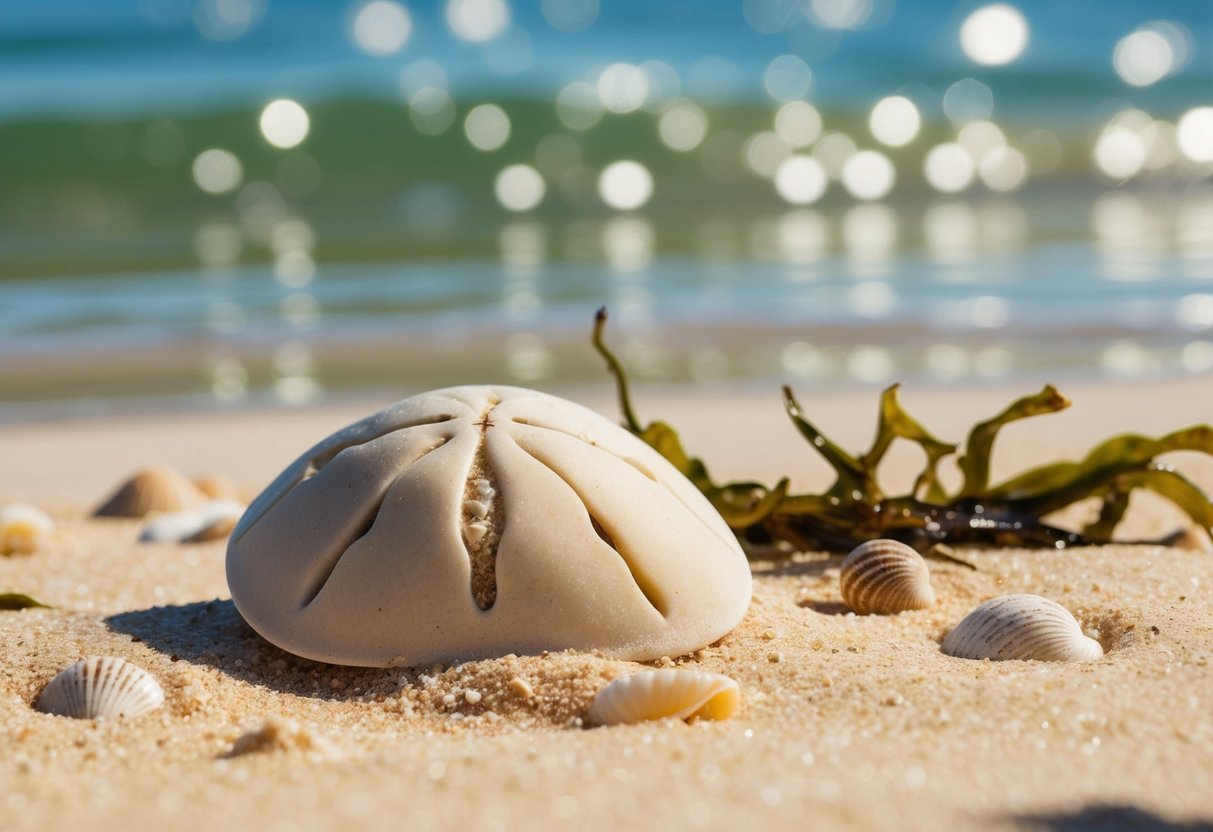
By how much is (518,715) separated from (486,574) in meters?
0.29

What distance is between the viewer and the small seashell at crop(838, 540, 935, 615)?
266cm

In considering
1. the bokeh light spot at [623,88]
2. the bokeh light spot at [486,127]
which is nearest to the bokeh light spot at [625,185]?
the bokeh light spot at [486,127]

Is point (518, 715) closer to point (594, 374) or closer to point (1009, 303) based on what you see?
point (594, 374)

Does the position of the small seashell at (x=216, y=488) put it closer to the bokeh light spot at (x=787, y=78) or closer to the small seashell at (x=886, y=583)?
the small seashell at (x=886, y=583)

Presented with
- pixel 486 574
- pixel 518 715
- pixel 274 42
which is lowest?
pixel 518 715

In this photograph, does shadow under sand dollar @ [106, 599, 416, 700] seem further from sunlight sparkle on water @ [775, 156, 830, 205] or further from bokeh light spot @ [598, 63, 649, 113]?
bokeh light spot @ [598, 63, 649, 113]

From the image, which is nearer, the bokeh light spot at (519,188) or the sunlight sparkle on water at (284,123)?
the bokeh light spot at (519,188)

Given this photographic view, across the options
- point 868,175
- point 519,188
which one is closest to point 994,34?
point 868,175

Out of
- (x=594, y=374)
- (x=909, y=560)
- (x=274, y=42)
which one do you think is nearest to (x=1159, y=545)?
(x=909, y=560)

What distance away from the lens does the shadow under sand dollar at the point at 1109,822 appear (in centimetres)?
157

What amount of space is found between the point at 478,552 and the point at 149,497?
2.34 m

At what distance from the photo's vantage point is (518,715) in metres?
2.06

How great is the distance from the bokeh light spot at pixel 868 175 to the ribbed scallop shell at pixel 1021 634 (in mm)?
13846

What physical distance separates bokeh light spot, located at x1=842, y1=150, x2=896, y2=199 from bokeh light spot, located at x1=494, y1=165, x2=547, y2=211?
3846mm
